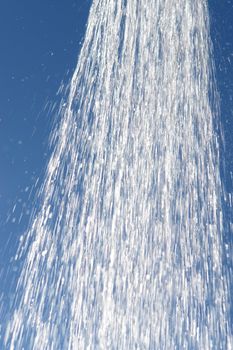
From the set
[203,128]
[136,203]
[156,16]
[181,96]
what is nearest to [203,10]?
[156,16]

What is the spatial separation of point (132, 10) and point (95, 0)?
1.91 feet

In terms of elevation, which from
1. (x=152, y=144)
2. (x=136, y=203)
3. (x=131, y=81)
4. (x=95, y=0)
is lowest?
(x=136, y=203)

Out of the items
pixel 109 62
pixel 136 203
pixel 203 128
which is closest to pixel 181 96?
pixel 203 128

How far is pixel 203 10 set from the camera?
7.82 meters

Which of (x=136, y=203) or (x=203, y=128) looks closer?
(x=136, y=203)

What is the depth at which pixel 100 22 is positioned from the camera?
291 inches

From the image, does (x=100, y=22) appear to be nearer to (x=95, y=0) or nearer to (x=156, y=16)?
(x=95, y=0)

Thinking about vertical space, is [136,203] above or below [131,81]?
below

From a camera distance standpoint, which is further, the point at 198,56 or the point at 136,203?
the point at 198,56

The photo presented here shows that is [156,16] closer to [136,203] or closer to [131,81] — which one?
[131,81]

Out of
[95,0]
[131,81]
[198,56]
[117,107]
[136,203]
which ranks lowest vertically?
[136,203]

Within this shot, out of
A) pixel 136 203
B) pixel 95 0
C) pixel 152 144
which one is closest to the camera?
pixel 136 203

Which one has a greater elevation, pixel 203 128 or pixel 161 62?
pixel 161 62

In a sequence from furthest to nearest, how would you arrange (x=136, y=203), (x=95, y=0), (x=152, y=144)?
(x=95, y=0) → (x=152, y=144) → (x=136, y=203)
